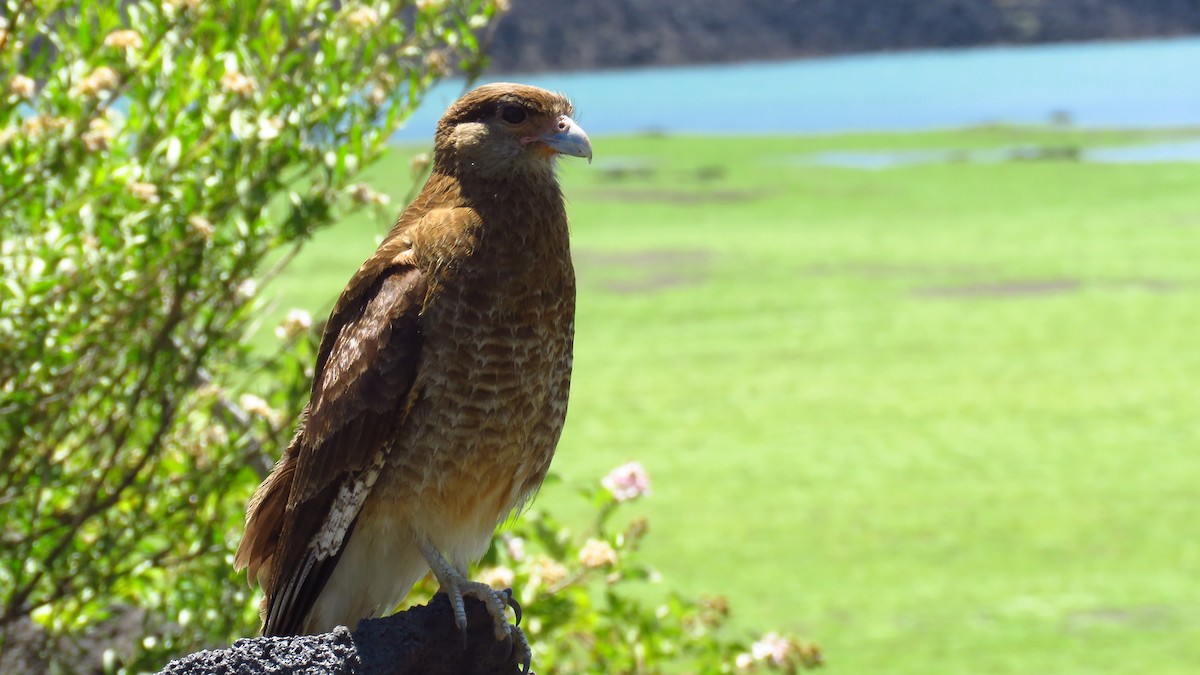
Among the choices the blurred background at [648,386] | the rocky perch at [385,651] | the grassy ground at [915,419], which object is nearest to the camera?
the rocky perch at [385,651]

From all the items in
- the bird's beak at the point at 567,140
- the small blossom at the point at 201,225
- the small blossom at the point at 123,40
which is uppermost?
the small blossom at the point at 123,40

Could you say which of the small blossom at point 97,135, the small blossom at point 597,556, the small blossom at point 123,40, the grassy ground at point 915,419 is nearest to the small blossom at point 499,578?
the small blossom at point 597,556

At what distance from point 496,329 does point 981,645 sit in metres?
2.63

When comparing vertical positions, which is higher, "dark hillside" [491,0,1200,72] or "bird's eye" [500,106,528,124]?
"dark hillside" [491,0,1200,72]

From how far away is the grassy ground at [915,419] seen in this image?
4457mm

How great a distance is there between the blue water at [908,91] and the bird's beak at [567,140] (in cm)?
1865

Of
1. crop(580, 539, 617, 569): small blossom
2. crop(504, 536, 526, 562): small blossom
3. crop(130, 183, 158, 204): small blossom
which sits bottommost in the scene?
crop(504, 536, 526, 562): small blossom

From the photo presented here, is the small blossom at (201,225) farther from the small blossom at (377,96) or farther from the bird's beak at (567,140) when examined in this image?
the bird's beak at (567,140)

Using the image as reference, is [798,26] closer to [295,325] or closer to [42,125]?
[295,325]

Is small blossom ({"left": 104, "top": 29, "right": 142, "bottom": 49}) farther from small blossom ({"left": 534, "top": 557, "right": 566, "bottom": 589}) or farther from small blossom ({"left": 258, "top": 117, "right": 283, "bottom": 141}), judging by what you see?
small blossom ({"left": 534, "top": 557, "right": 566, "bottom": 589})

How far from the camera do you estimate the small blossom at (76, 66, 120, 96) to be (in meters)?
2.54

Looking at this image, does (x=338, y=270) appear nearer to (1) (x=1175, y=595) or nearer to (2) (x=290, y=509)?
(1) (x=1175, y=595)

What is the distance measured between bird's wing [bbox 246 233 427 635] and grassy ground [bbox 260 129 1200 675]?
2302 mm

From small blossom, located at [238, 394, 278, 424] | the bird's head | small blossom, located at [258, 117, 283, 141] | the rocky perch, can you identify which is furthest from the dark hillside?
the rocky perch
